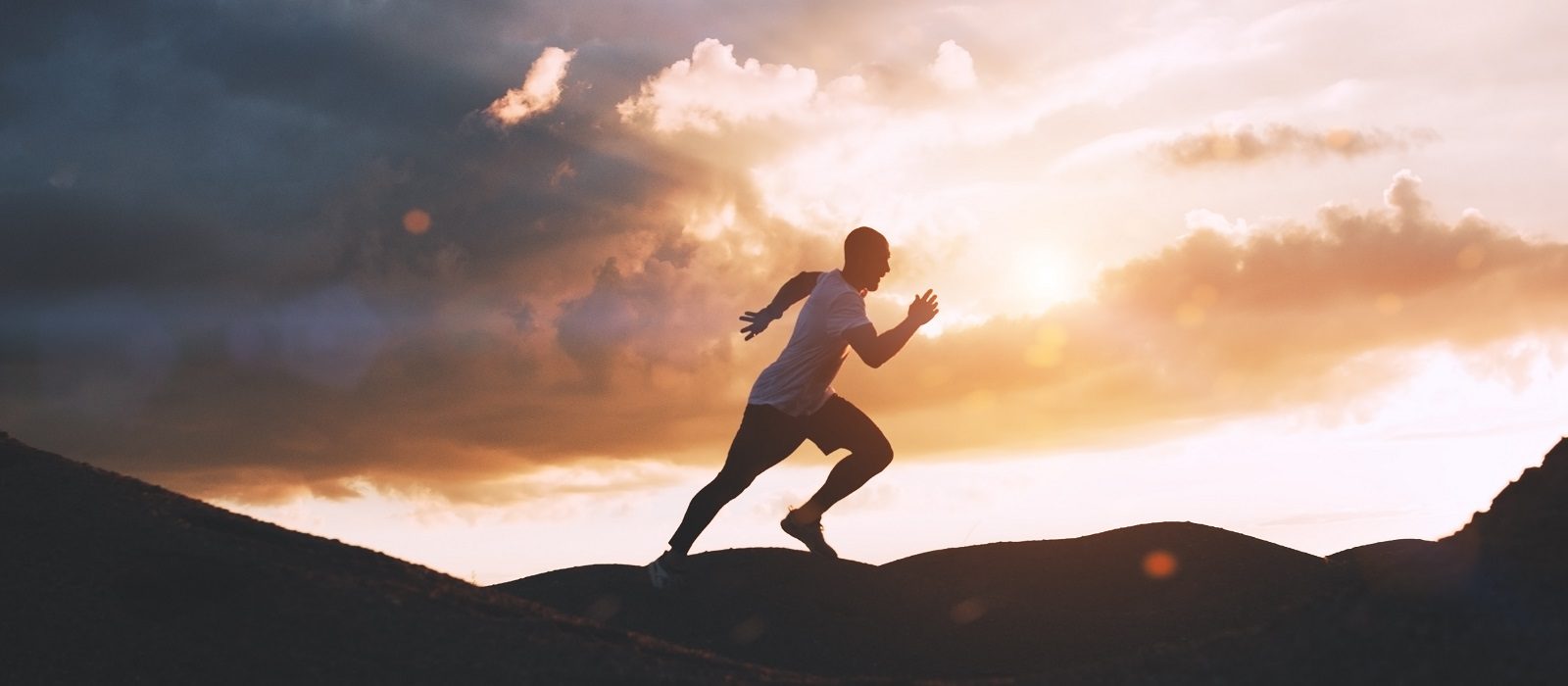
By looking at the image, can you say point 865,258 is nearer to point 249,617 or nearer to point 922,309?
point 922,309

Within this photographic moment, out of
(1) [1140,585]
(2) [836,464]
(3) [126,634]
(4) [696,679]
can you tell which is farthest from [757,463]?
(3) [126,634]

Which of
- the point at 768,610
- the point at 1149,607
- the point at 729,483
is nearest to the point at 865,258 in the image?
the point at 729,483

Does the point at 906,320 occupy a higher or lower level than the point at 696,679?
higher

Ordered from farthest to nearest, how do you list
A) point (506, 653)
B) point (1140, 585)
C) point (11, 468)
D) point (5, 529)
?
point (1140, 585) < point (11, 468) < point (5, 529) < point (506, 653)

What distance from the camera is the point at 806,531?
491 inches

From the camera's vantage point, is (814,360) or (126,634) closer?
(126,634)

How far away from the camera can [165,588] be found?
30.9 ft

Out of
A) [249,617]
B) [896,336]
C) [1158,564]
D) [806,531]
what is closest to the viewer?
[249,617]

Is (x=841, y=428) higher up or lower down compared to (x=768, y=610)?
higher up

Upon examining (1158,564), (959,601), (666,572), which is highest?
(666,572)

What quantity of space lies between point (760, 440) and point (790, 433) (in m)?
0.26

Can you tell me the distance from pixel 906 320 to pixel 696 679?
133 inches

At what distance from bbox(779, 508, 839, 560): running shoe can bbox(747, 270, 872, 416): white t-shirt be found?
46.0 inches

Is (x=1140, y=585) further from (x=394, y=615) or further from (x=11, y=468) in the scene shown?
(x=11, y=468)
